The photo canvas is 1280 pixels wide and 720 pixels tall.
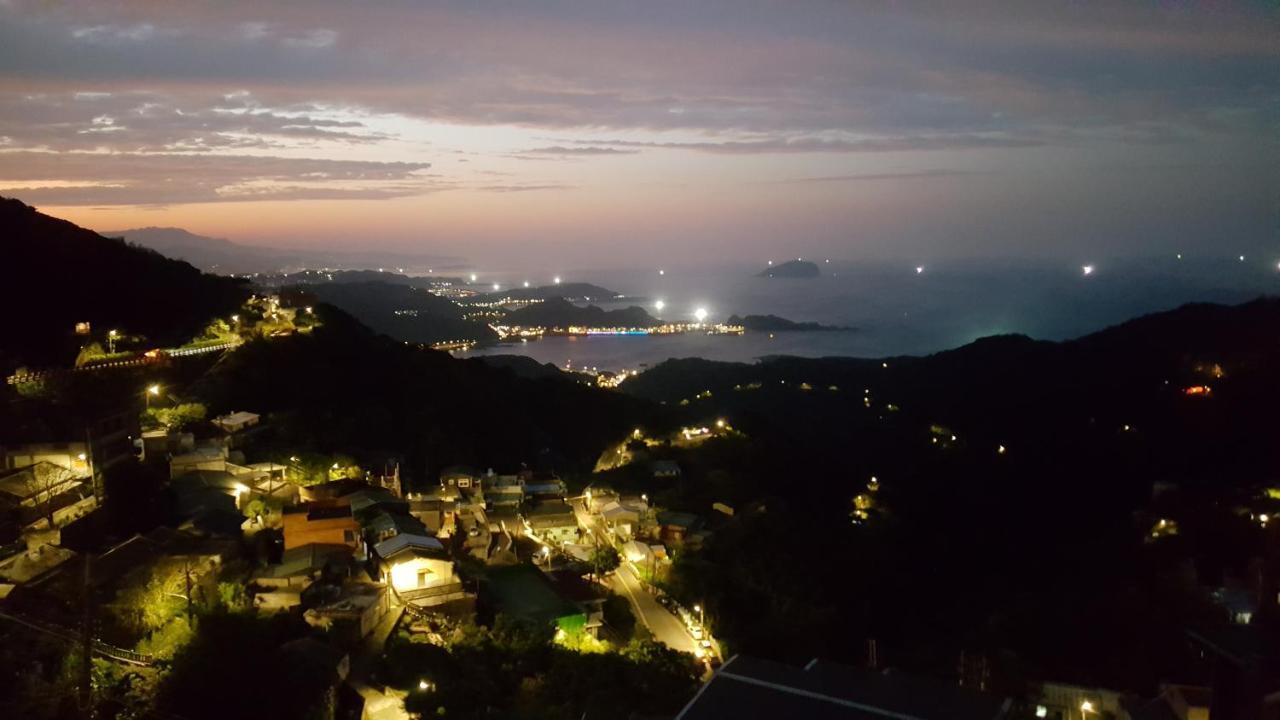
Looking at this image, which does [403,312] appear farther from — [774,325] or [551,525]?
[551,525]

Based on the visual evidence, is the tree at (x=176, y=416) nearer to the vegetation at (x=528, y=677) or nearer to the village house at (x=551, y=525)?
the village house at (x=551, y=525)

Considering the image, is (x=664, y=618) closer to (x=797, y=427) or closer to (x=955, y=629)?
(x=955, y=629)

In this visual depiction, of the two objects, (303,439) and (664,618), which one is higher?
(303,439)

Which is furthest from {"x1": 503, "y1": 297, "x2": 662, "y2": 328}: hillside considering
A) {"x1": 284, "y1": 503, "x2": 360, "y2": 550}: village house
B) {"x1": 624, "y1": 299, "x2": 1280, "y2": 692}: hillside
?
{"x1": 284, "y1": 503, "x2": 360, "y2": 550}: village house

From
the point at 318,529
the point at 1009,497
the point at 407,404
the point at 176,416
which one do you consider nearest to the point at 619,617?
the point at 318,529

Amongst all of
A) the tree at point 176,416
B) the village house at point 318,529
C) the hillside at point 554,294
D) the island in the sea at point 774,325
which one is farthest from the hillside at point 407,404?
the hillside at point 554,294

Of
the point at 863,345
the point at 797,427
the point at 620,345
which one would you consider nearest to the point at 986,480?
the point at 797,427

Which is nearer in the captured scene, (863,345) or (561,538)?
(561,538)
